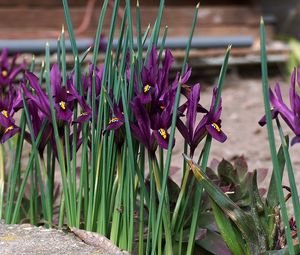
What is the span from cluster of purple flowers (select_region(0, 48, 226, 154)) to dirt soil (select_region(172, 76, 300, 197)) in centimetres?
128

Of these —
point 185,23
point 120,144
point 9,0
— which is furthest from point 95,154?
point 185,23

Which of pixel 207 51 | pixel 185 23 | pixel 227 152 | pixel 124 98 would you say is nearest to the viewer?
pixel 124 98

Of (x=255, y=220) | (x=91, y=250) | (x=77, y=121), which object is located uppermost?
(x=77, y=121)

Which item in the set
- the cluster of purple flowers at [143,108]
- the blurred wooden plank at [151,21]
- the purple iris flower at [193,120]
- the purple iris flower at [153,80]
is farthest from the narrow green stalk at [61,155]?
the blurred wooden plank at [151,21]

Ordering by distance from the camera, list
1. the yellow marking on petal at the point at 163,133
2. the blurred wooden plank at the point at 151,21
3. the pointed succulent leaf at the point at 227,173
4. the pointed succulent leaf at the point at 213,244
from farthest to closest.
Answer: the blurred wooden plank at the point at 151,21
the pointed succulent leaf at the point at 227,173
the pointed succulent leaf at the point at 213,244
the yellow marking on petal at the point at 163,133

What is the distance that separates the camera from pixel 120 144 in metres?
2.01

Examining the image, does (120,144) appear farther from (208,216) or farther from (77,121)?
(208,216)

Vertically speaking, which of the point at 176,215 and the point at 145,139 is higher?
the point at 145,139

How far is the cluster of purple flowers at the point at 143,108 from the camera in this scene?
1898mm

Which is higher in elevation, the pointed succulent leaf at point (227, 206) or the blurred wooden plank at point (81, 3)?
the pointed succulent leaf at point (227, 206)

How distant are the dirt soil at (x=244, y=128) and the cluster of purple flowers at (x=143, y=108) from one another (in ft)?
4.19

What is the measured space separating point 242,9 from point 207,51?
89 cm

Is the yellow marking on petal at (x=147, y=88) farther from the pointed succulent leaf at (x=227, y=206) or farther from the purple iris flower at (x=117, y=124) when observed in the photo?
the pointed succulent leaf at (x=227, y=206)

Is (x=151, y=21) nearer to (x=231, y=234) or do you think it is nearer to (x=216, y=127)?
(x=216, y=127)
